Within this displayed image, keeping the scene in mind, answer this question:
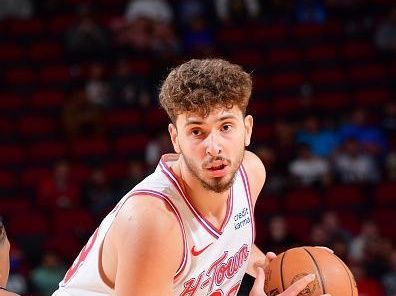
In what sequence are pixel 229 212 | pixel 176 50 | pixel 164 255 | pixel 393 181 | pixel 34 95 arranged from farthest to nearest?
pixel 176 50
pixel 34 95
pixel 393 181
pixel 229 212
pixel 164 255

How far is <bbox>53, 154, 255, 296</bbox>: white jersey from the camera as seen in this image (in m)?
3.47

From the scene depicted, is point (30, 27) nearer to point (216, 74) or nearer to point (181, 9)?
point (181, 9)

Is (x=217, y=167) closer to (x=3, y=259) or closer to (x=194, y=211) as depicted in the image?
(x=194, y=211)

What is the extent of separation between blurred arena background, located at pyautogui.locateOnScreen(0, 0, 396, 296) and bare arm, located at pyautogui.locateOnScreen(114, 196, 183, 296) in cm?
483

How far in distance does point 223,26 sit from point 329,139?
279cm

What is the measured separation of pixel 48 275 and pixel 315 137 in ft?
11.6

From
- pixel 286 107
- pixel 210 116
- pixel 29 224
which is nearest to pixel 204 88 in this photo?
pixel 210 116

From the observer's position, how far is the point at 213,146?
328cm

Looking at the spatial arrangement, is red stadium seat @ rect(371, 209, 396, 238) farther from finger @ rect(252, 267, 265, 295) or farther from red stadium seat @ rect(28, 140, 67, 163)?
finger @ rect(252, 267, 265, 295)

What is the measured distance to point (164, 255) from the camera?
3219mm

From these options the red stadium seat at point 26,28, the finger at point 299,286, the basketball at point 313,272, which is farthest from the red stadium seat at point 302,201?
the finger at point 299,286

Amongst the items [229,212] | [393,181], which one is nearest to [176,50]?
[393,181]

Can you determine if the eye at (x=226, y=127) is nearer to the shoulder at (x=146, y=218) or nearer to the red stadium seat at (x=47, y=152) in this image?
the shoulder at (x=146, y=218)

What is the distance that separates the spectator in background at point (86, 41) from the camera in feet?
36.2
